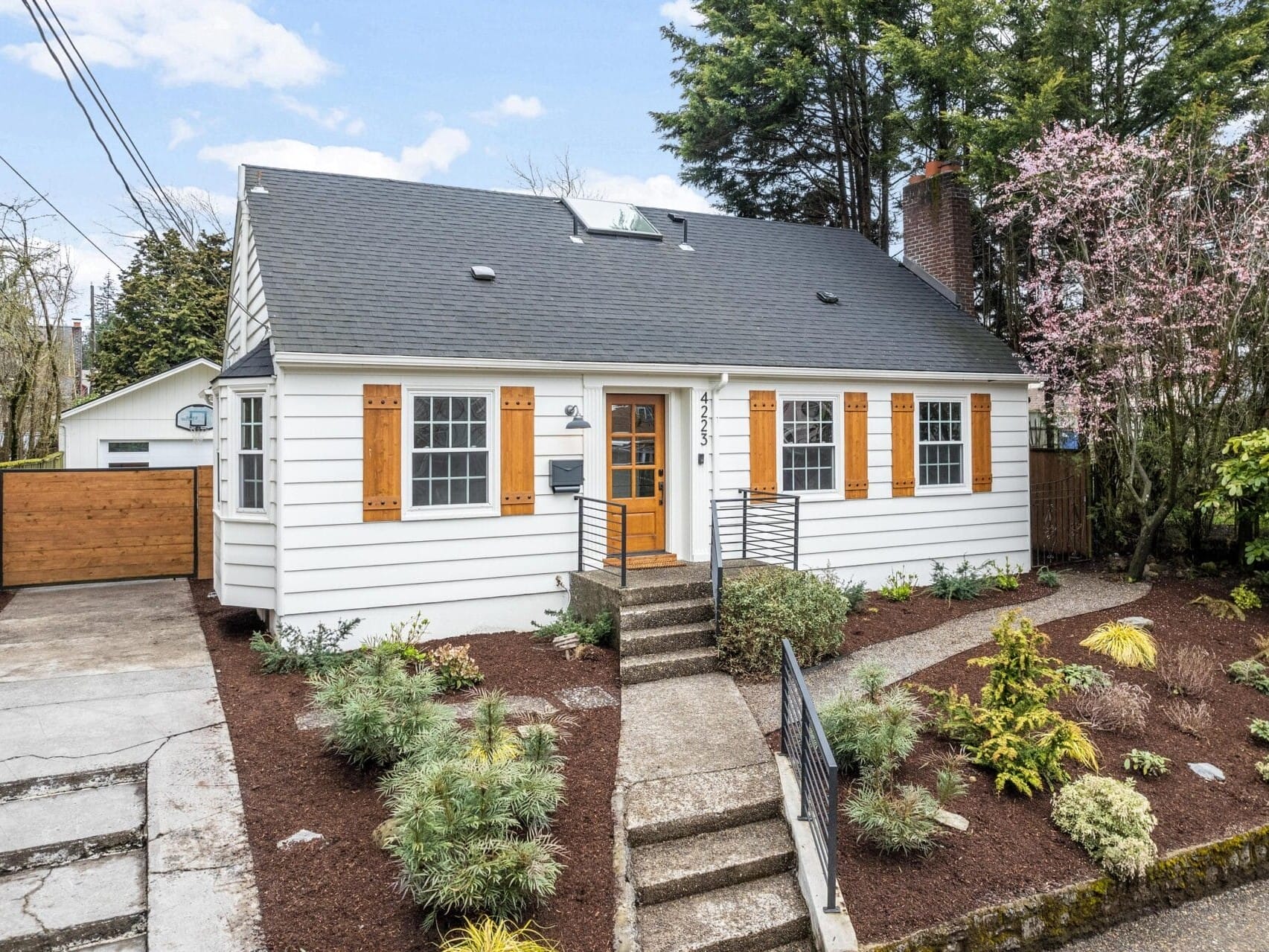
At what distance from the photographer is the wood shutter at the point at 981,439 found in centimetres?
1098

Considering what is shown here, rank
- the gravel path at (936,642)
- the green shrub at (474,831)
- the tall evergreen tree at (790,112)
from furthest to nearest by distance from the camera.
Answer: the tall evergreen tree at (790,112) → the gravel path at (936,642) → the green shrub at (474,831)

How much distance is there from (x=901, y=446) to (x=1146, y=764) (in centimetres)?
582

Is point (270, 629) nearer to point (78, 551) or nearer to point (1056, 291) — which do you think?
point (78, 551)

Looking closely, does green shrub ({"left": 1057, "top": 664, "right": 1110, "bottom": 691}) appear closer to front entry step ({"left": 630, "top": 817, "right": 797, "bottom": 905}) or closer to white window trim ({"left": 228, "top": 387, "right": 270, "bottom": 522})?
front entry step ({"left": 630, "top": 817, "right": 797, "bottom": 905})

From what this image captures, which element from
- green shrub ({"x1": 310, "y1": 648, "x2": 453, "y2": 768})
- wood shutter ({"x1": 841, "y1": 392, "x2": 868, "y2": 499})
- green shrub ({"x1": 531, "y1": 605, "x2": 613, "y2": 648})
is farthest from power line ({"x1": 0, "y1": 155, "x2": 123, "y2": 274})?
wood shutter ({"x1": 841, "y1": 392, "x2": 868, "y2": 499})

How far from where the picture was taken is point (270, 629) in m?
8.27

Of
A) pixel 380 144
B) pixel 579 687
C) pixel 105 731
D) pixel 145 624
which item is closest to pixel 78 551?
pixel 145 624

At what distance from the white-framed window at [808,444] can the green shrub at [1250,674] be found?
4497mm

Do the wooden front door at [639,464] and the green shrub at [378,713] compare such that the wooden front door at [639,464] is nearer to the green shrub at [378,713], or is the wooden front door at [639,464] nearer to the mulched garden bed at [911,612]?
the mulched garden bed at [911,612]

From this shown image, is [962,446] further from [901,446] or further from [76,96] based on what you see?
[76,96]

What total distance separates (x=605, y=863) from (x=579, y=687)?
8.60ft

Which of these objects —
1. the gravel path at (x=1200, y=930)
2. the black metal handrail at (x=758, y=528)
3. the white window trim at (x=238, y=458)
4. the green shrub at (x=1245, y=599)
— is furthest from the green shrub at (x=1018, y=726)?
the white window trim at (x=238, y=458)

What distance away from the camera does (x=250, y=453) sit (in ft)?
27.0

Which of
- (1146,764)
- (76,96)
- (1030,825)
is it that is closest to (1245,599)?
(1146,764)
